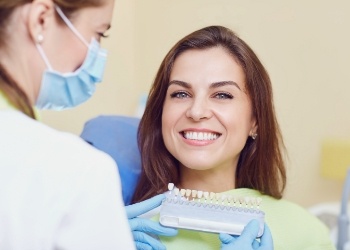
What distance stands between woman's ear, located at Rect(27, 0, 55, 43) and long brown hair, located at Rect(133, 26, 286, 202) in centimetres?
54

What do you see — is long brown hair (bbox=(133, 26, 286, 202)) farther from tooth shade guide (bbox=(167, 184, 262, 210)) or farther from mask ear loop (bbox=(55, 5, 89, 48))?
mask ear loop (bbox=(55, 5, 89, 48))

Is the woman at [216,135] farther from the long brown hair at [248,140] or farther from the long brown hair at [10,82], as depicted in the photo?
the long brown hair at [10,82]

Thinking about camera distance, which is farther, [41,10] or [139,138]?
[139,138]

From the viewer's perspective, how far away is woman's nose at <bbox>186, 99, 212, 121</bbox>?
122 centimetres

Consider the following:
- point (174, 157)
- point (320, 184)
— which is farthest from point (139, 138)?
point (320, 184)

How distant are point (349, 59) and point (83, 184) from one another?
1394 millimetres

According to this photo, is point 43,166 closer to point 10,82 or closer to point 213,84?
point 10,82

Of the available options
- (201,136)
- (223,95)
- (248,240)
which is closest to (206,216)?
(248,240)

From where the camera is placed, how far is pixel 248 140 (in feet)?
4.65

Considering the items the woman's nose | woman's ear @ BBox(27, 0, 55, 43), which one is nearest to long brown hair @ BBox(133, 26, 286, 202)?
the woman's nose

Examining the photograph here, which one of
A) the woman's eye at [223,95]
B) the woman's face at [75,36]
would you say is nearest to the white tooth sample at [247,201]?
the woman's eye at [223,95]

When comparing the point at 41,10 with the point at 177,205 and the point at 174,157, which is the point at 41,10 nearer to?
the point at 177,205

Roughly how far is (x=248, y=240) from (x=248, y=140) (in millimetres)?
406

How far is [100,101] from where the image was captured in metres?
2.14
